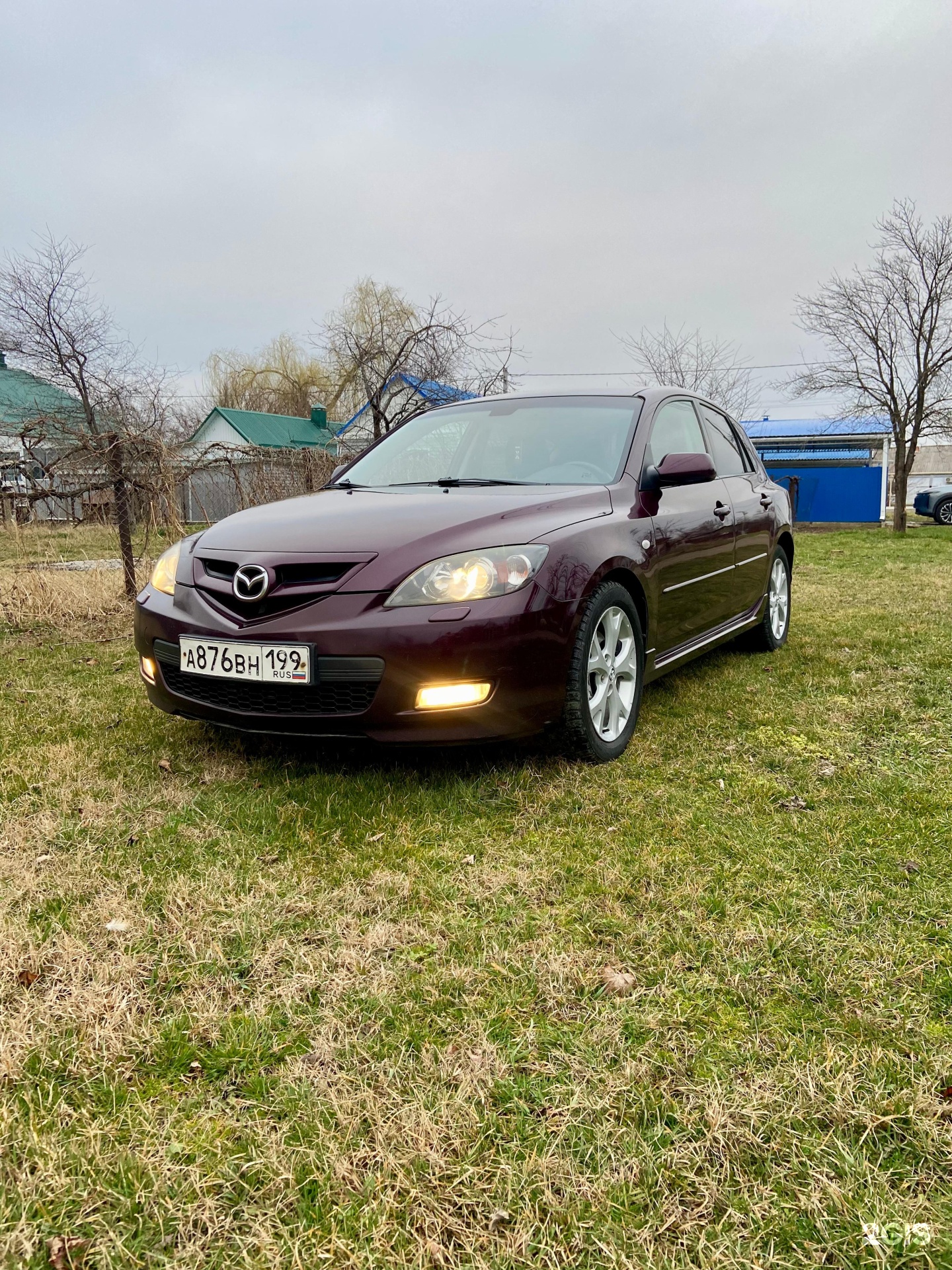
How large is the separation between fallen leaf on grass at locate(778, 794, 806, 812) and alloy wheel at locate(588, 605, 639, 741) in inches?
28.0

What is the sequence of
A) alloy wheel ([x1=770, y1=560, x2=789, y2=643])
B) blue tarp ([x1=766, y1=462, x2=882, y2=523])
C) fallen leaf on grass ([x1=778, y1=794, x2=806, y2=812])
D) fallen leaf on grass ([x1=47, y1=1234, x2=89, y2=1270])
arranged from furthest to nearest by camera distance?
blue tarp ([x1=766, y1=462, x2=882, y2=523]), alloy wheel ([x1=770, y1=560, x2=789, y2=643]), fallen leaf on grass ([x1=778, y1=794, x2=806, y2=812]), fallen leaf on grass ([x1=47, y1=1234, x2=89, y2=1270])

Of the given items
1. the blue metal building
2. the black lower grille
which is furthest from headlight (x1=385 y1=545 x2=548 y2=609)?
the blue metal building

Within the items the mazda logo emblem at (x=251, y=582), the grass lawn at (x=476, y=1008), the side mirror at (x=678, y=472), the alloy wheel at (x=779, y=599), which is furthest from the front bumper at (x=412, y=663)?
the alloy wheel at (x=779, y=599)

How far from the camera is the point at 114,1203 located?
→ 1.36 metres

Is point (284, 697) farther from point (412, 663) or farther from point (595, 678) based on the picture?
point (595, 678)

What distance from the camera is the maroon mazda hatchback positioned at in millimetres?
2842

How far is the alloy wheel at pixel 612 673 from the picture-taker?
10.9 feet

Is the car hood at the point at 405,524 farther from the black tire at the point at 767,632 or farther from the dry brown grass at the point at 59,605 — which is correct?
the dry brown grass at the point at 59,605

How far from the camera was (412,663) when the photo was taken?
2.81m

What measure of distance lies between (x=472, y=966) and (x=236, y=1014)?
533 millimetres

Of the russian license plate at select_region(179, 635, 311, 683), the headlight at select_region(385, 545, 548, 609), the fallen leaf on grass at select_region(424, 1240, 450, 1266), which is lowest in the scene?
the fallen leaf on grass at select_region(424, 1240, 450, 1266)

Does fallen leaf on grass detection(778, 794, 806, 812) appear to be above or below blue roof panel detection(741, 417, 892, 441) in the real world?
below

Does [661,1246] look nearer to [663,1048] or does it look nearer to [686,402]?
[663,1048]

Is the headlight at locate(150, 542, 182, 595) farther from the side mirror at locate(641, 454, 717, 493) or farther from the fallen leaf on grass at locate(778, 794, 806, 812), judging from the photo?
the fallen leaf on grass at locate(778, 794, 806, 812)
